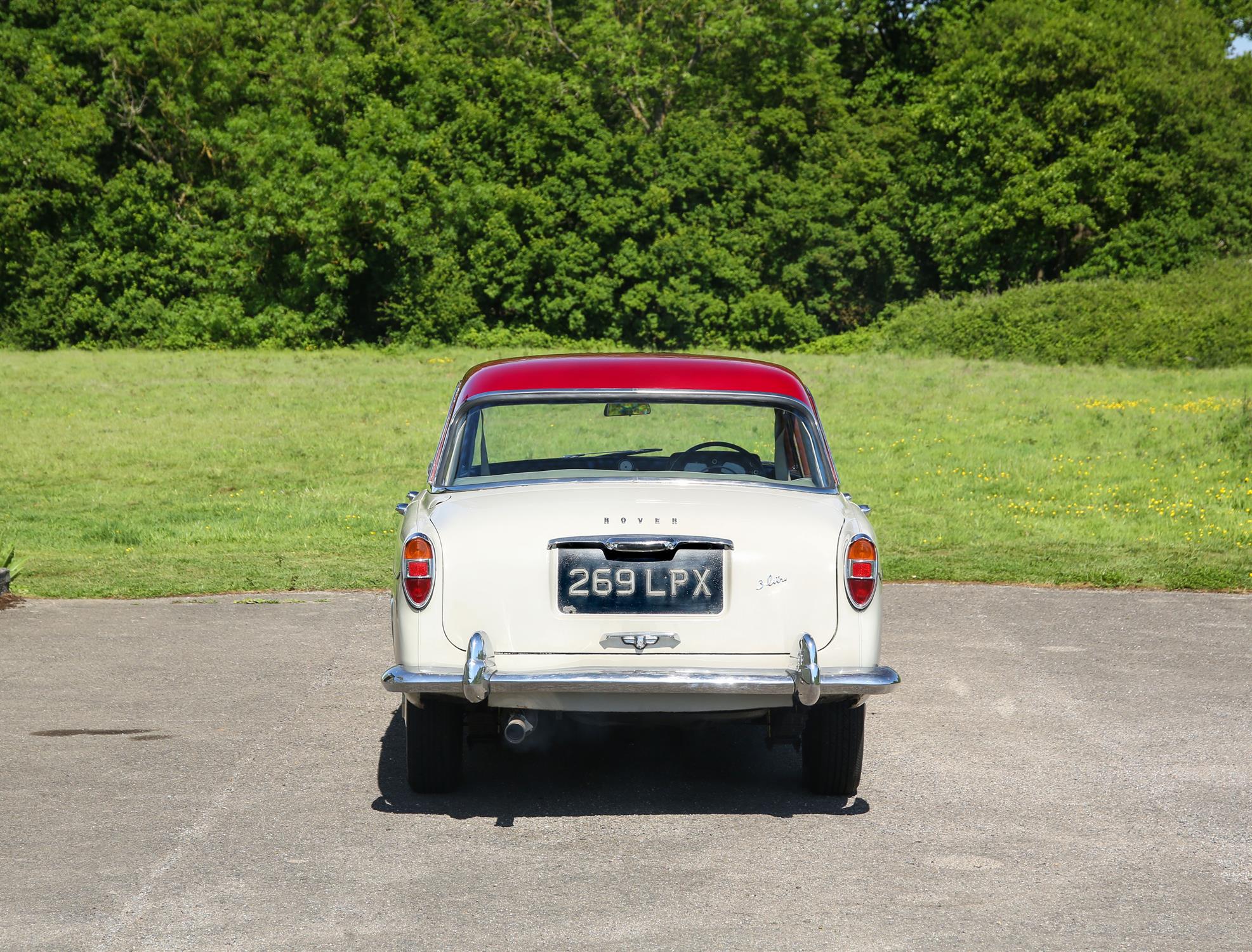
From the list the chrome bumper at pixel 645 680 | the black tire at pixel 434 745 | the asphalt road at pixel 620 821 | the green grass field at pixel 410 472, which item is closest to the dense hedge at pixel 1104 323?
the green grass field at pixel 410 472

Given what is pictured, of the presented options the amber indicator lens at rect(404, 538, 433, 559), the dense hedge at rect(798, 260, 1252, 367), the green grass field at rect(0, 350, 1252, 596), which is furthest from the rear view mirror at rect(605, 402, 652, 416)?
the dense hedge at rect(798, 260, 1252, 367)

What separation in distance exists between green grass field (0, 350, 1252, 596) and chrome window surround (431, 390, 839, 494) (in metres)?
5.46

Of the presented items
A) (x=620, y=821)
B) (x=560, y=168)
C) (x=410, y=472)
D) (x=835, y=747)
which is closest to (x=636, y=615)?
(x=620, y=821)

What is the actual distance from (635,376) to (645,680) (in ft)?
5.75

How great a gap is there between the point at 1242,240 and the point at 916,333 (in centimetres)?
1314

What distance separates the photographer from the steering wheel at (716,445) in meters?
6.72

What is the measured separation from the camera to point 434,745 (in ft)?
18.4

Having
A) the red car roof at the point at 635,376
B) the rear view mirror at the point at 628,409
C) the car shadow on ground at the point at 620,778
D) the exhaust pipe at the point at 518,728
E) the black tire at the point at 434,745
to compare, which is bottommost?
the car shadow on ground at the point at 620,778

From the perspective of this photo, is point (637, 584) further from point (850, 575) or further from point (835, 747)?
point (835, 747)

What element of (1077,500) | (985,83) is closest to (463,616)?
(1077,500)

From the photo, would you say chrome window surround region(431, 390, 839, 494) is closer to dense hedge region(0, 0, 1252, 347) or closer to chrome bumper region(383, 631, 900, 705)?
chrome bumper region(383, 631, 900, 705)

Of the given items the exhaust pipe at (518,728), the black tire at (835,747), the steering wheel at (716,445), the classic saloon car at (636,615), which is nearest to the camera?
the classic saloon car at (636,615)

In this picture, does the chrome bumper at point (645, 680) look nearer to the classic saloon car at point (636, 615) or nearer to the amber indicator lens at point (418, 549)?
the classic saloon car at point (636, 615)

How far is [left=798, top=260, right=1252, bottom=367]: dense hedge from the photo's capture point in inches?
1609
